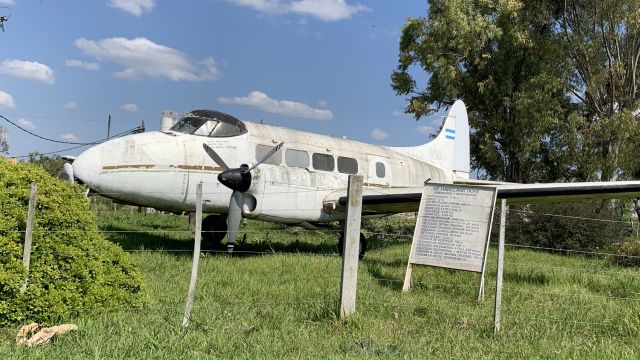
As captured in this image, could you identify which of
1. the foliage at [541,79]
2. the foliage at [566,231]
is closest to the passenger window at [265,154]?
the foliage at [566,231]

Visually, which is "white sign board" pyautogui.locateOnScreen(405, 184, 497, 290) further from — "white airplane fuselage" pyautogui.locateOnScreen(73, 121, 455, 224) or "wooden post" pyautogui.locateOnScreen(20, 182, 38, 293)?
"wooden post" pyautogui.locateOnScreen(20, 182, 38, 293)

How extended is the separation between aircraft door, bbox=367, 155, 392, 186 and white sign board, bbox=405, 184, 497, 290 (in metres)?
4.89

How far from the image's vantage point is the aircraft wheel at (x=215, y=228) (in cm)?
1305

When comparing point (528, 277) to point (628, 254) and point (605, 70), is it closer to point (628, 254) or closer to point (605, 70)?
point (628, 254)

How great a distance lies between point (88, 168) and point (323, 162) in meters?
4.93

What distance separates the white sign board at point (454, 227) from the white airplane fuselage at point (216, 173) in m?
3.48

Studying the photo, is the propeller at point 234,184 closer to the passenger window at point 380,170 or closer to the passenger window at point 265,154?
the passenger window at point 265,154

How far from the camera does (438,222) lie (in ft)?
26.3

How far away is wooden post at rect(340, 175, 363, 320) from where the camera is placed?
5.60 meters

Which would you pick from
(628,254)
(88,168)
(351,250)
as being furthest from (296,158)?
(628,254)

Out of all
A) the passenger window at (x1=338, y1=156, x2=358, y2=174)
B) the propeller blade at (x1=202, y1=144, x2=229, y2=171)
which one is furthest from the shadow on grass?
the propeller blade at (x1=202, y1=144, x2=229, y2=171)

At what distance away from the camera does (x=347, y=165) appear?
41.3 ft

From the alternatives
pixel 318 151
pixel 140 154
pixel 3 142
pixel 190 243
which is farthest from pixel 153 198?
pixel 3 142

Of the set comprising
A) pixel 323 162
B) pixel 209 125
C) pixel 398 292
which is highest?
pixel 209 125
